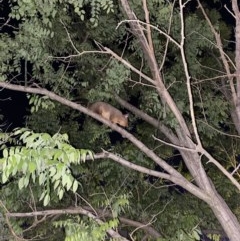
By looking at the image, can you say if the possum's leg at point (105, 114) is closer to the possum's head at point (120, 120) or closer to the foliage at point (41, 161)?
the possum's head at point (120, 120)

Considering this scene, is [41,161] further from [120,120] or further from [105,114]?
[120,120]

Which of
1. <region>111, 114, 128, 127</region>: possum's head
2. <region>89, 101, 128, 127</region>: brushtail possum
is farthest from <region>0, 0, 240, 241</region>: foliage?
<region>111, 114, 128, 127</region>: possum's head

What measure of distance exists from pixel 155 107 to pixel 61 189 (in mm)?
2924

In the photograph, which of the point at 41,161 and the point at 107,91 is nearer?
the point at 41,161

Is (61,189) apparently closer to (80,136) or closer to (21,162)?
(21,162)

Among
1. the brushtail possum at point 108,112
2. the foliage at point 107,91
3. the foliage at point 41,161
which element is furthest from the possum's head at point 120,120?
the foliage at point 41,161

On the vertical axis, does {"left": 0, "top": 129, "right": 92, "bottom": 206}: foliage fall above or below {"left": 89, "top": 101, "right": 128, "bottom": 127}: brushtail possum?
above

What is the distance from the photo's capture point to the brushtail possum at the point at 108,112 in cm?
A: 548

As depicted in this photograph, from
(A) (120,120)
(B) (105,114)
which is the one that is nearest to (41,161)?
(B) (105,114)

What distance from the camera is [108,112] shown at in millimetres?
5652

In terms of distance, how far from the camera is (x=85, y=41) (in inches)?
236

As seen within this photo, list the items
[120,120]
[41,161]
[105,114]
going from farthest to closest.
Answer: [120,120], [105,114], [41,161]

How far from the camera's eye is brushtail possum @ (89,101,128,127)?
5.48 metres

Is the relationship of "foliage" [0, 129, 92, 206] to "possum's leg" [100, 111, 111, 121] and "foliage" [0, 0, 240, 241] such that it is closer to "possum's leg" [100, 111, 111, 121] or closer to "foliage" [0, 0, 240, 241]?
"foliage" [0, 0, 240, 241]
